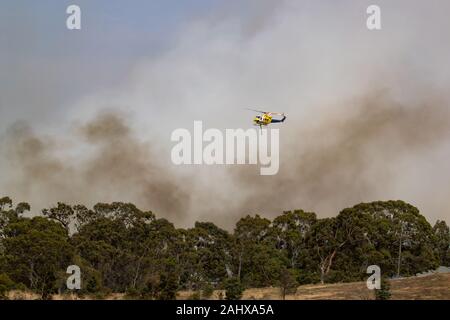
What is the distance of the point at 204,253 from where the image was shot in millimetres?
104250

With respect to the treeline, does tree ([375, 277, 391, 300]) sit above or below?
below

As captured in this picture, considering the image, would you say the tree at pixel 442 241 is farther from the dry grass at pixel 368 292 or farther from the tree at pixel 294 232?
the dry grass at pixel 368 292

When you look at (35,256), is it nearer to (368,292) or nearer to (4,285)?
(4,285)

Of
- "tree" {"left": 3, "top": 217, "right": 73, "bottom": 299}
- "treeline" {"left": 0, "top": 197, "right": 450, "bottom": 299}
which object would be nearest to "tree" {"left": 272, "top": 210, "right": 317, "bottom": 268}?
"treeline" {"left": 0, "top": 197, "right": 450, "bottom": 299}

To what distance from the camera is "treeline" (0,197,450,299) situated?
9056 cm

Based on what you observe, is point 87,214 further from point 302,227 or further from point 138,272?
point 302,227

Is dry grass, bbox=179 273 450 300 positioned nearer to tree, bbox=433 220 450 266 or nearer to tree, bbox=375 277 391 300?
tree, bbox=375 277 391 300

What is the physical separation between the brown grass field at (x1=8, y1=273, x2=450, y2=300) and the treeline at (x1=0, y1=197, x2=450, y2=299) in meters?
12.9

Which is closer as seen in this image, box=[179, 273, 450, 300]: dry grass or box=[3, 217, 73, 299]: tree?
box=[179, 273, 450, 300]: dry grass

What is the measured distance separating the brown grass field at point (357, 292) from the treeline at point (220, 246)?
12.9m

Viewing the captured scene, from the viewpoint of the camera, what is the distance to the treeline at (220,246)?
3565 inches
